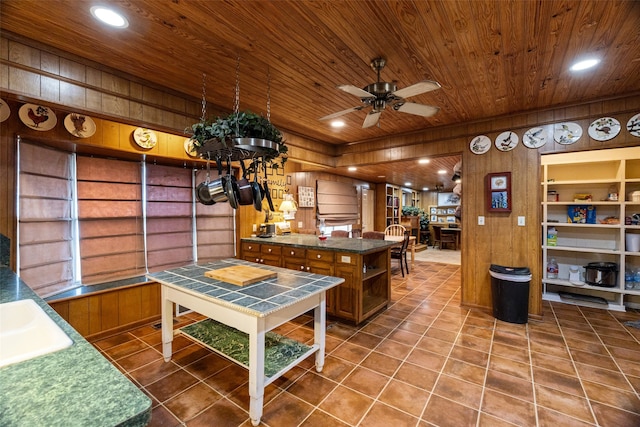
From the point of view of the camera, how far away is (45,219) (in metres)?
2.62

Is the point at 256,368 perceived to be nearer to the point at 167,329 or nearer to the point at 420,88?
the point at 167,329

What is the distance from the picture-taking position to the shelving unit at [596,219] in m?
3.60

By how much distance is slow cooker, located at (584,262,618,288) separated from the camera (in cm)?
362

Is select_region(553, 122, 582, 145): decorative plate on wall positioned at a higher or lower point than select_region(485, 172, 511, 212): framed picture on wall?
higher

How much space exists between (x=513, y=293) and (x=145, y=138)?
14.8ft

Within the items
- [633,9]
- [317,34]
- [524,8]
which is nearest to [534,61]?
[633,9]

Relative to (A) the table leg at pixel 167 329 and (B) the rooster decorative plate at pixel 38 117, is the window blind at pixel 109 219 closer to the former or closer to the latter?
(B) the rooster decorative plate at pixel 38 117

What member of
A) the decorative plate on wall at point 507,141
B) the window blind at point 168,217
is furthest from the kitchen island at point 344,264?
the decorative plate on wall at point 507,141

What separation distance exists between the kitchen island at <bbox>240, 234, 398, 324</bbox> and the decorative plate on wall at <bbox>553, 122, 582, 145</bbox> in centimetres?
223

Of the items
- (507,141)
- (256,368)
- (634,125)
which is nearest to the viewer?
(256,368)

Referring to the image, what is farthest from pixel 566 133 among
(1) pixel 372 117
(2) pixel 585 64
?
(1) pixel 372 117

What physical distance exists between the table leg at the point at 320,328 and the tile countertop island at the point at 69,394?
151cm

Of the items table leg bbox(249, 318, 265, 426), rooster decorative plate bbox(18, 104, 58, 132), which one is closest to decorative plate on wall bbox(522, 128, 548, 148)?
table leg bbox(249, 318, 265, 426)

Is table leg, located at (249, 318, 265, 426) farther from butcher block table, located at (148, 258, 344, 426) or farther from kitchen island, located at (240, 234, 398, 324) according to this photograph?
kitchen island, located at (240, 234, 398, 324)
